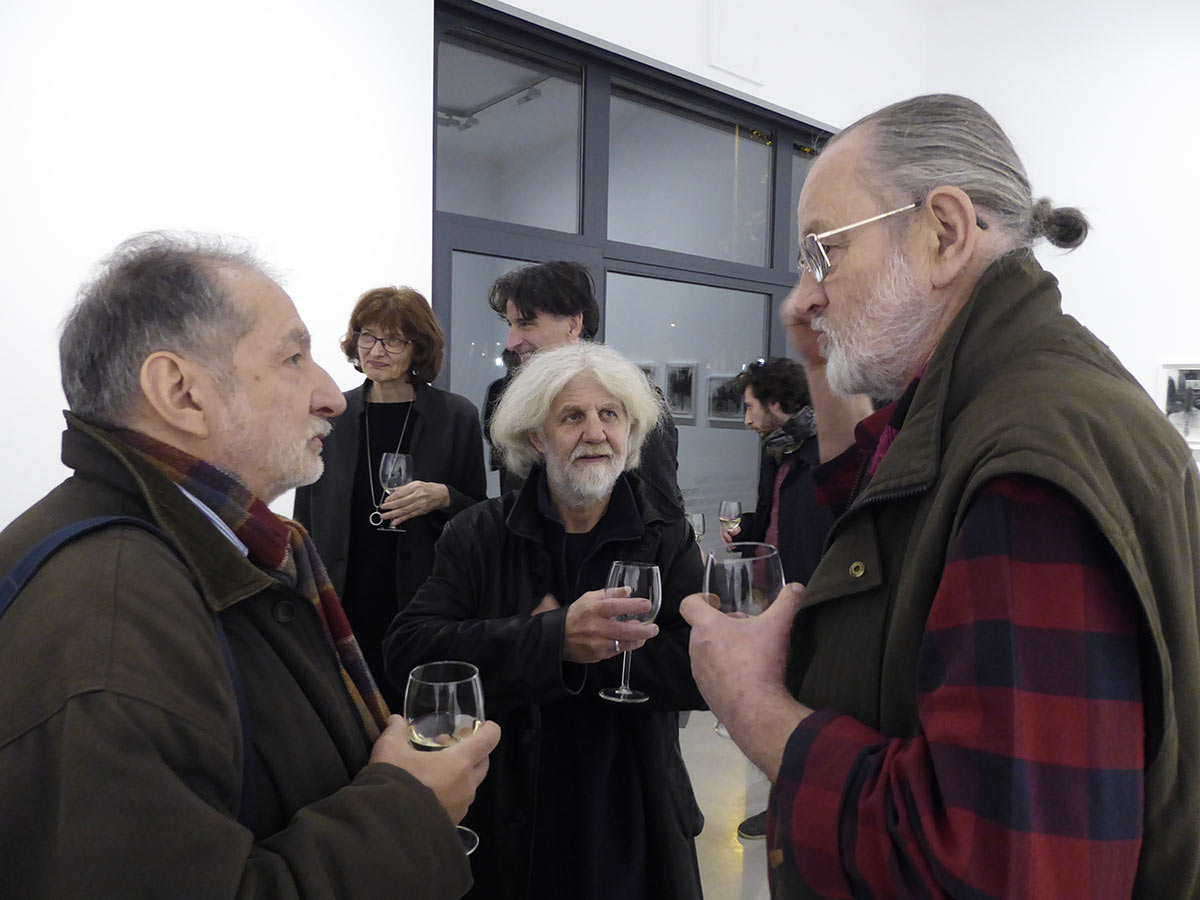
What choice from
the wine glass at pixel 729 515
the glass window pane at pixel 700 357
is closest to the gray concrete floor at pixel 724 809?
the wine glass at pixel 729 515

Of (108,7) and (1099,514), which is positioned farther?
(108,7)

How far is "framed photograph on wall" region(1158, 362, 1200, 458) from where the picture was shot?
5.02 meters

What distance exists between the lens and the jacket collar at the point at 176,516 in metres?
1.01

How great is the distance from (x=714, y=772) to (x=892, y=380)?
3.21 meters

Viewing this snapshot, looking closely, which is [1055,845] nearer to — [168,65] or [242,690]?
[242,690]

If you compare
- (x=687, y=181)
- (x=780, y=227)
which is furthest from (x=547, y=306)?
(x=780, y=227)

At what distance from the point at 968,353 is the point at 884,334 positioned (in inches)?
7.1

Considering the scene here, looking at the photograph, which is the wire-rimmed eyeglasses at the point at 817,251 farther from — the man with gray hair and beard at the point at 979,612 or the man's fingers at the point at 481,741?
the man's fingers at the point at 481,741

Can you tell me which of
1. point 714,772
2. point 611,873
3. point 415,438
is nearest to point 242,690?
point 611,873

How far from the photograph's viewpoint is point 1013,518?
0.81 metres

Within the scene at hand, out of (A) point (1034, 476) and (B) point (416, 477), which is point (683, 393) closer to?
(B) point (416, 477)

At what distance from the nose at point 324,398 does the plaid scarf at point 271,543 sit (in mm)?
189

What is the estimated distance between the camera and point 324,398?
134 centimetres

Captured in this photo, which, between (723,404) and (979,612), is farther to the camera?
(723,404)
